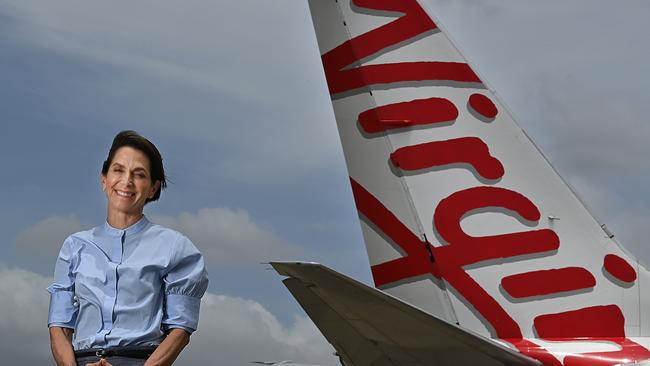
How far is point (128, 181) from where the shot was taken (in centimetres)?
536

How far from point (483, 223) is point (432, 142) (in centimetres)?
128

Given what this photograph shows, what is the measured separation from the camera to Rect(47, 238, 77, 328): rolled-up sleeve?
534 centimetres

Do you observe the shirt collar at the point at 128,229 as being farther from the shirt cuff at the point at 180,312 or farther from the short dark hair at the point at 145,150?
the shirt cuff at the point at 180,312

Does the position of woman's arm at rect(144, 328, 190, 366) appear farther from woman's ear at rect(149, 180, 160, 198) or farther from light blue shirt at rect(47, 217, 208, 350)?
woman's ear at rect(149, 180, 160, 198)

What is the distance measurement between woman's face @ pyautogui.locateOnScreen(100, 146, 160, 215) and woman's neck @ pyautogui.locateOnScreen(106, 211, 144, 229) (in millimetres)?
20

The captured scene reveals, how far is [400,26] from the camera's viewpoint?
38.1ft

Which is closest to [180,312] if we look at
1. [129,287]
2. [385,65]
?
[129,287]

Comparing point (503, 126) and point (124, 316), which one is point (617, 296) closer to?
point (503, 126)

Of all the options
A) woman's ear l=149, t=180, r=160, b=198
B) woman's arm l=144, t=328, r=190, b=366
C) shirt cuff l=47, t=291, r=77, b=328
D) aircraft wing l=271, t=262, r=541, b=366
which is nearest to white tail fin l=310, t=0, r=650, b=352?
aircraft wing l=271, t=262, r=541, b=366

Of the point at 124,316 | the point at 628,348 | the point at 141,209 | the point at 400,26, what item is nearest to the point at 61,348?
the point at 124,316

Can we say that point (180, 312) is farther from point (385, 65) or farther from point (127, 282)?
point (385, 65)

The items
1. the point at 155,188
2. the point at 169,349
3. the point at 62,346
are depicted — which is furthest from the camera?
the point at 155,188

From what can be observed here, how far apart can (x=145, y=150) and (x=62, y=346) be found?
53.4 inches

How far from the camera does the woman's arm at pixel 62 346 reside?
519 centimetres
